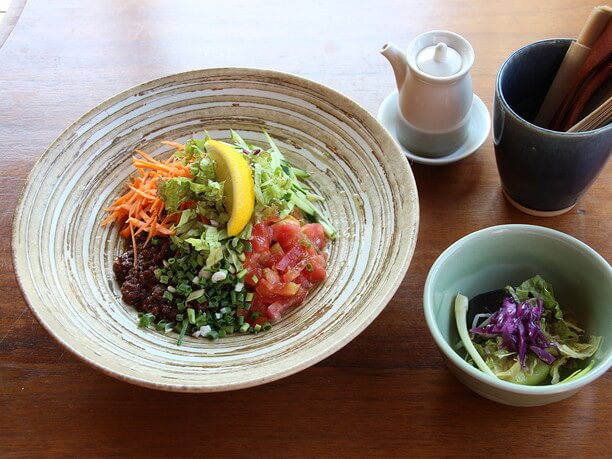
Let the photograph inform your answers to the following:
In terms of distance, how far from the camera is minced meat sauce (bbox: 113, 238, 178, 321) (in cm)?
144

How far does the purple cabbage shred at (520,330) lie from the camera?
4.13 ft

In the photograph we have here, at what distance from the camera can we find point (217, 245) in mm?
1443

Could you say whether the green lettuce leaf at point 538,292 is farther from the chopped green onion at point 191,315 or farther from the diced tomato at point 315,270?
the chopped green onion at point 191,315

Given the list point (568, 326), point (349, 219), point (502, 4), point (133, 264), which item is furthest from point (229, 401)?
point (502, 4)

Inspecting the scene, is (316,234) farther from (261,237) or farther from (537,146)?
(537,146)

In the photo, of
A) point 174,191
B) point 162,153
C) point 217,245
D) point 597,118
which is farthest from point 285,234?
point 597,118

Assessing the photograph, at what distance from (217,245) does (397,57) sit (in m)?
0.65

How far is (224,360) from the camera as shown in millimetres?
1312

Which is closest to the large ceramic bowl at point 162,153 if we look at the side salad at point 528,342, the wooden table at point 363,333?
the wooden table at point 363,333

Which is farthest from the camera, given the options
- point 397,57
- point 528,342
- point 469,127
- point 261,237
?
point 469,127

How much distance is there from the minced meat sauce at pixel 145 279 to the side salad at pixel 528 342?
2.13ft

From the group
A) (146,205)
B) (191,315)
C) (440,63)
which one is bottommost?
(191,315)

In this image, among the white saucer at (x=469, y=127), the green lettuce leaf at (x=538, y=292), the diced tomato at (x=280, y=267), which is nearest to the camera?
the green lettuce leaf at (x=538, y=292)

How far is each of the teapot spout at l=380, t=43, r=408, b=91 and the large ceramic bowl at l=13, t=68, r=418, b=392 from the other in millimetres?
162
